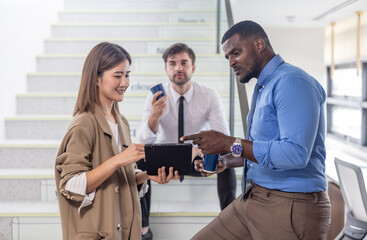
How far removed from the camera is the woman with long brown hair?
4.74ft

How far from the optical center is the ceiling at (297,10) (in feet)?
15.3

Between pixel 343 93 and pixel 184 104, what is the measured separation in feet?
14.1

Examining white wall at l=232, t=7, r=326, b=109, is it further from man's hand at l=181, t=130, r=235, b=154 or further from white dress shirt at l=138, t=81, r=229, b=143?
man's hand at l=181, t=130, r=235, b=154

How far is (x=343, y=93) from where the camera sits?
638 cm

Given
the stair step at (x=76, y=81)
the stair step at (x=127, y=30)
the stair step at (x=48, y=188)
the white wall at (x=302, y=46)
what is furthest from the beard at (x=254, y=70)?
the white wall at (x=302, y=46)

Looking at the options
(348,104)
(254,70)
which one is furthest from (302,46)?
(254,70)

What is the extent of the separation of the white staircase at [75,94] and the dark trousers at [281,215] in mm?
918

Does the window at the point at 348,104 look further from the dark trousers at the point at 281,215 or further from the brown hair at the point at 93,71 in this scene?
the brown hair at the point at 93,71

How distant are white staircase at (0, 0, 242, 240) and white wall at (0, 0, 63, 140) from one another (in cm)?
9

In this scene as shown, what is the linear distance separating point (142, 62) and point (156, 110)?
1420mm

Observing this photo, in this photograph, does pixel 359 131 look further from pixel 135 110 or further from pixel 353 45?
pixel 135 110

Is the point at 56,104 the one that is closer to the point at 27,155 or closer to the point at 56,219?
the point at 27,155

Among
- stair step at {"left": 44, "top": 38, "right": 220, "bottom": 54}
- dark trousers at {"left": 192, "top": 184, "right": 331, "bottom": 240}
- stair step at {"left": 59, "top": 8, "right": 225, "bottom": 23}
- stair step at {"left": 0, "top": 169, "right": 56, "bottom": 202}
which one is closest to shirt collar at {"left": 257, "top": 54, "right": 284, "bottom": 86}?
dark trousers at {"left": 192, "top": 184, "right": 331, "bottom": 240}

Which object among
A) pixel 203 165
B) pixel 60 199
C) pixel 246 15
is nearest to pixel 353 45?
pixel 246 15
